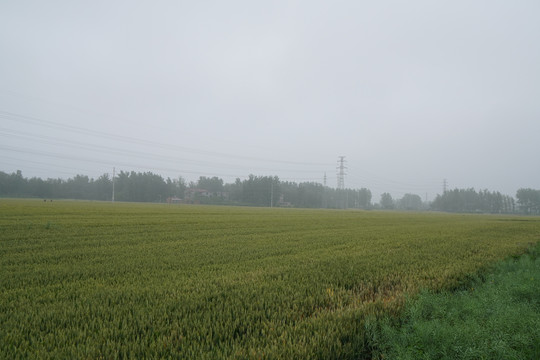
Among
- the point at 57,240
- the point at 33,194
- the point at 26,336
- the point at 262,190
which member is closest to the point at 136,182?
the point at 33,194

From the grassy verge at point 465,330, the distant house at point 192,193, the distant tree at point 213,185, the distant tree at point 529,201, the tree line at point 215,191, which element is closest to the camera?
the grassy verge at point 465,330

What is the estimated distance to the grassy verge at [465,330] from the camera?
3426mm

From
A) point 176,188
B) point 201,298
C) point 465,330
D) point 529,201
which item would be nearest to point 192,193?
point 176,188

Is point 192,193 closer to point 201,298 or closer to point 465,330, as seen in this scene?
point 201,298

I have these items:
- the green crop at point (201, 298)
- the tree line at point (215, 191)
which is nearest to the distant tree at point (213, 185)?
the tree line at point (215, 191)

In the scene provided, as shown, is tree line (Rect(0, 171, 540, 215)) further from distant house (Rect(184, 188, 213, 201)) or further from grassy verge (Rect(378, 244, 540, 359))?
grassy verge (Rect(378, 244, 540, 359))

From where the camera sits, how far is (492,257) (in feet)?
32.8

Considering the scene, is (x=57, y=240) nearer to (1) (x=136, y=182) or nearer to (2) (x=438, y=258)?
(2) (x=438, y=258)

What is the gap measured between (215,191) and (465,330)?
179m

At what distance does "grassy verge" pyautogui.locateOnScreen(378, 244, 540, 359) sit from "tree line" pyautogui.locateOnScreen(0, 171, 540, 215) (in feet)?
413

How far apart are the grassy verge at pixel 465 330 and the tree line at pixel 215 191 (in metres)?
126

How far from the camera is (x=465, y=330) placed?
3.76 meters

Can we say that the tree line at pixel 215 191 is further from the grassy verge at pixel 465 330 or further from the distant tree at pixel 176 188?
the grassy verge at pixel 465 330

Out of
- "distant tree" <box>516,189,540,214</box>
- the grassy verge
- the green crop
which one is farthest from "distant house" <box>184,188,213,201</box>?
"distant tree" <box>516,189,540,214</box>
